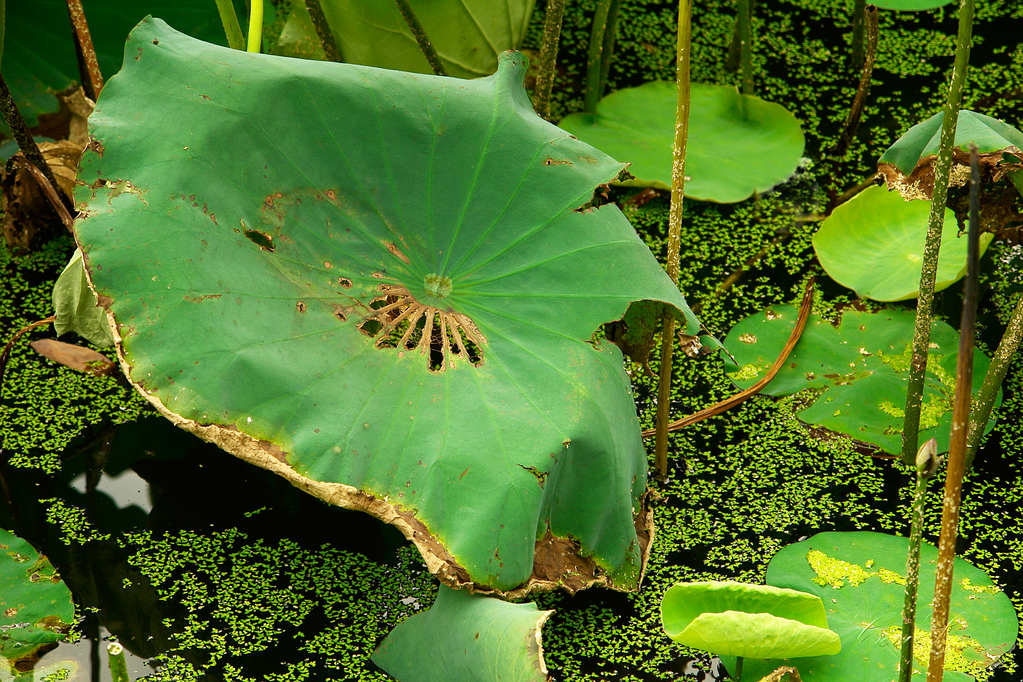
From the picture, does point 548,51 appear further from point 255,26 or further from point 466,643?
point 466,643

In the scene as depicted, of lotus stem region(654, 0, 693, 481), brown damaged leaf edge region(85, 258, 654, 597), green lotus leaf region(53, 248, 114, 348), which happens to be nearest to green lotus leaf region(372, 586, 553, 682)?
brown damaged leaf edge region(85, 258, 654, 597)

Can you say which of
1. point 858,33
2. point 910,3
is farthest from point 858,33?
point 910,3

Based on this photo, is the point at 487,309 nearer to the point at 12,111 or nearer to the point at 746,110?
the point at 12,111

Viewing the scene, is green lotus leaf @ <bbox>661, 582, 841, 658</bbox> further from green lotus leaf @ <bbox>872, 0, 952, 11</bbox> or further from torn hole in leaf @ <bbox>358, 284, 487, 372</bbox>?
green lotus leaf @ <bbox>872, 0, 952, 11</bbox>

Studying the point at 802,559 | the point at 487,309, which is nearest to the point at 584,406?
the point at 487,309

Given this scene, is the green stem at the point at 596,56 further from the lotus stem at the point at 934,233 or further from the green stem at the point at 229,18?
the lotus stem at the point at 934,233
